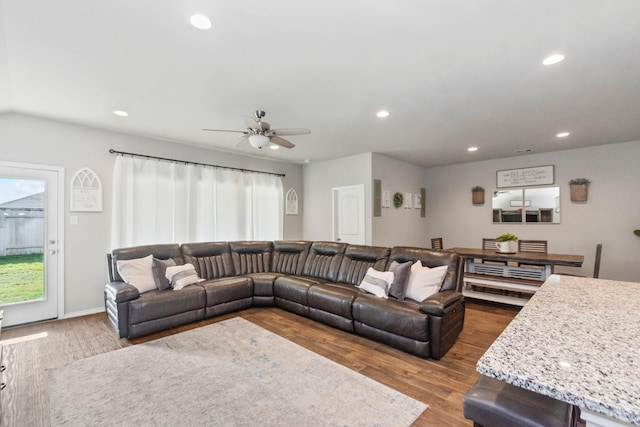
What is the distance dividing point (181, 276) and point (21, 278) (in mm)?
2025

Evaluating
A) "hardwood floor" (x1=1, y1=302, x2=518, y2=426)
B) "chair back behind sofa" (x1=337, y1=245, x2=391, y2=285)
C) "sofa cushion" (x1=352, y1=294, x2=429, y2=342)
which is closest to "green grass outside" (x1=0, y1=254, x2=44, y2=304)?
"hardwood floor" (x1=1, y1=302, x2=518, y2=426)

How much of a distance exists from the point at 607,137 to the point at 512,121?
7.34ft

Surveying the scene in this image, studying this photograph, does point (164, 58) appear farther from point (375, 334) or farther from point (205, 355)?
point (375, 334)

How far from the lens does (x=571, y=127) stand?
4.25m

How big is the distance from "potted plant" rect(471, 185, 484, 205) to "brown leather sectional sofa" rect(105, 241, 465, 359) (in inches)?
150

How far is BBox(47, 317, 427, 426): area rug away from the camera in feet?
6.73

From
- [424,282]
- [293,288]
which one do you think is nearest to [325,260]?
[293,288]

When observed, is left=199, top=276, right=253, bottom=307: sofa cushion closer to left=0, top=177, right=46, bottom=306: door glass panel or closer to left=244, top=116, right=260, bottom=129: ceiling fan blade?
left=0, top=177, right=46, bottom=306: door glass panel

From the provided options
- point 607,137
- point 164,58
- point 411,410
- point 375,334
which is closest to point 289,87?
point 164,58

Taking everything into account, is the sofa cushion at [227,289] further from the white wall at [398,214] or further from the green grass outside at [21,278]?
the white wall at [398,214]

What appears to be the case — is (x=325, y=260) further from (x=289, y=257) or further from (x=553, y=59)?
(x=553, y=59)

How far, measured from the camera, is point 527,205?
6.08 meters

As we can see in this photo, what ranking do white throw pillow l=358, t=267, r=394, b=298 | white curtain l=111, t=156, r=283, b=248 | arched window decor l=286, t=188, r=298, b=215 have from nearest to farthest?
white throw pillow l=358, t=267, r=394, b=298
white curtain l=111, t=156, r=283, b=248
arched window decor l=286, t=188, r=298, b=215

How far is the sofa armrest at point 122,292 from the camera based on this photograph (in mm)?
3326
